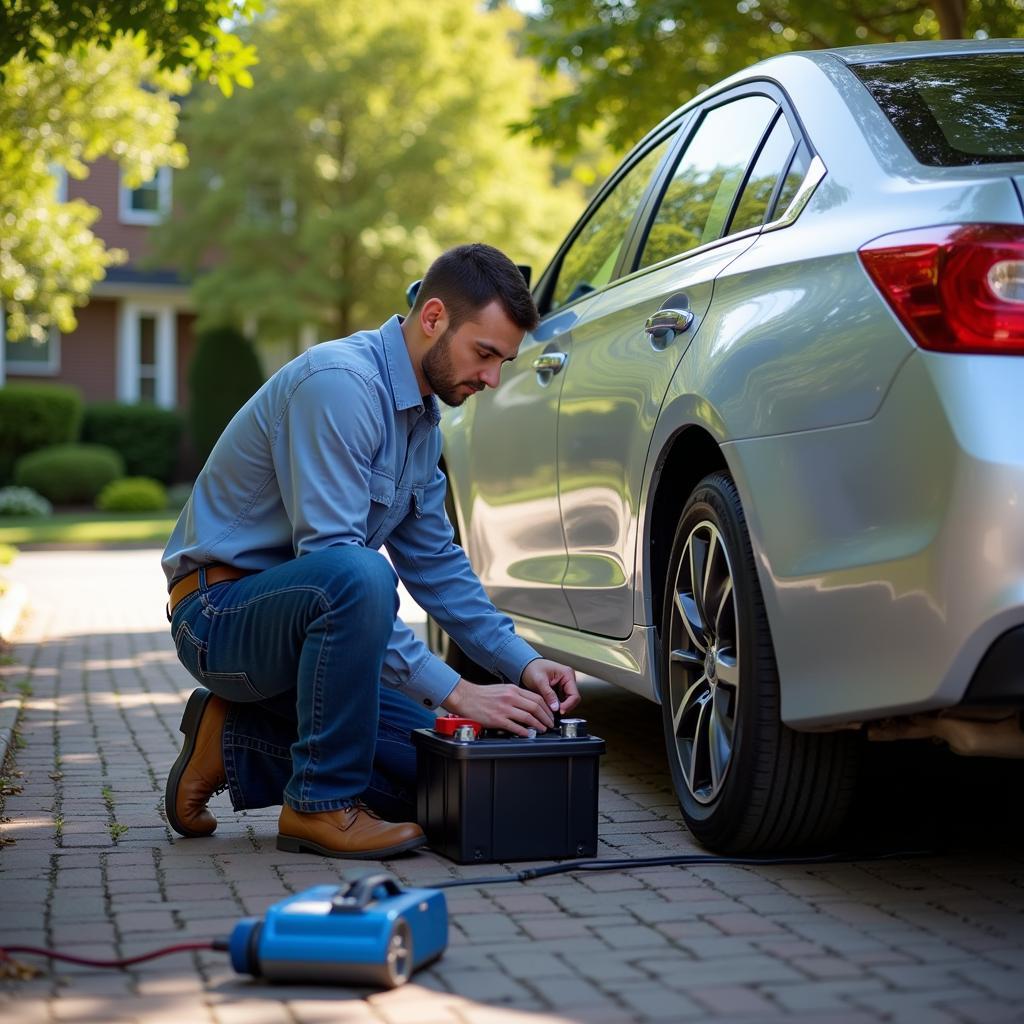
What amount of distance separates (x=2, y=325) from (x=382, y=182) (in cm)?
841

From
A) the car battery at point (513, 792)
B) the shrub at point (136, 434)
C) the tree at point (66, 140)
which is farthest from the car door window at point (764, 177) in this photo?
the shrub at point (136, 434)

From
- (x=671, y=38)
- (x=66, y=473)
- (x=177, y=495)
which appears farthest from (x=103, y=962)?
(x=177, y=495)

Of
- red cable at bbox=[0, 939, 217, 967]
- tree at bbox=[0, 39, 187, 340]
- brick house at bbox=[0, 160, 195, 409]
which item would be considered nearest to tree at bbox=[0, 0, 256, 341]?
tree at bbox=[0, 39, 187, 340]

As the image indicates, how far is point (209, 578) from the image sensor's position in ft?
14.1

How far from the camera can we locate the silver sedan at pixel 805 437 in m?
3.08

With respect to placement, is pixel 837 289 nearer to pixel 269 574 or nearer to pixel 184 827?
pixel 269 574

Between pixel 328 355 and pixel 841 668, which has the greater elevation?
pixel 328 355

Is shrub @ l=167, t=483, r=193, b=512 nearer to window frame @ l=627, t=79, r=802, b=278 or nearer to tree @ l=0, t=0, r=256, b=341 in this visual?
tree @ l=0, t=0, r=256, b=341

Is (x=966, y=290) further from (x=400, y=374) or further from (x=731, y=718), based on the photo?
(x=400, y=374)

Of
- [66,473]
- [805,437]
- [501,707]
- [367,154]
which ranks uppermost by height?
[367,154]

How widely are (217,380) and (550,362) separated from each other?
84.0 feet

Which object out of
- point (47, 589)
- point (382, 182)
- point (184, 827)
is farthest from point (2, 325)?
point (184, 827)

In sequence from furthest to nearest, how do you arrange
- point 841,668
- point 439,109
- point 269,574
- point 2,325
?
point 2,325, point 439,109, point 269,574, point 841,668

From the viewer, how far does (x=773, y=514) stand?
138 inches
